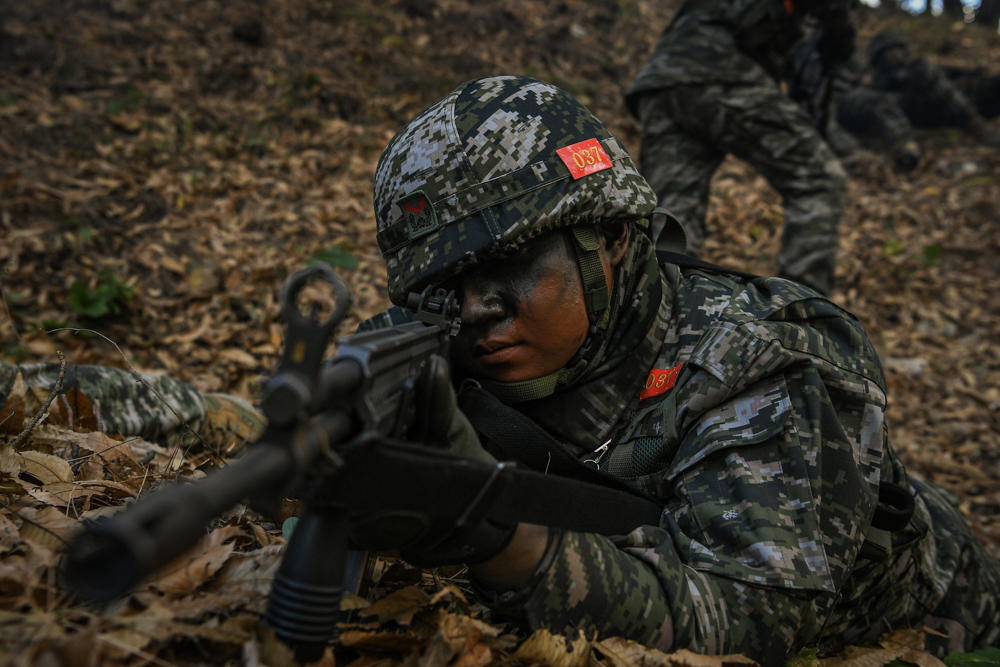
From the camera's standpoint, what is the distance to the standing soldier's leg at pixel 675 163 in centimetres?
569

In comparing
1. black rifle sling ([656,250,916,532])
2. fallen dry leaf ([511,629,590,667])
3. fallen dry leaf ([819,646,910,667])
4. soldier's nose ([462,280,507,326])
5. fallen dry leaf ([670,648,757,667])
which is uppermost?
soldier's nose ([462,280,507,326])

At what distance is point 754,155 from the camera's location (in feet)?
18.5

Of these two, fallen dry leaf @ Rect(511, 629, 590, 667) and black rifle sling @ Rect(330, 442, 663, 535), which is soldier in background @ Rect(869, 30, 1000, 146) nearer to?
black rifle sling @ Rect(330, 442, 663, 535)

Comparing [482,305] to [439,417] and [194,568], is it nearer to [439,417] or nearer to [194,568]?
[439,417]

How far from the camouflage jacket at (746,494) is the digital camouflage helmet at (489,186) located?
547 millimetres

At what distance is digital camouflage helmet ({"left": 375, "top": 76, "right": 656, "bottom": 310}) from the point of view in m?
2.29

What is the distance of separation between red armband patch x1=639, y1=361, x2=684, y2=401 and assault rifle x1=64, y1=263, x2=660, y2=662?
0.71 metres

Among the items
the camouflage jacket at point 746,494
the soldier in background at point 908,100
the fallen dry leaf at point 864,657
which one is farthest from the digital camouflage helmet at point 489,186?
the soldier in background at point 908,100

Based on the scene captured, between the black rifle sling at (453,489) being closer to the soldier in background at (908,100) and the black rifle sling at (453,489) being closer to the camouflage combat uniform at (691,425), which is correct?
the camouflage combat uniform at (691,425)

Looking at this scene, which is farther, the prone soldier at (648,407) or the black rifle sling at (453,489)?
the prone soldier at (648,407)

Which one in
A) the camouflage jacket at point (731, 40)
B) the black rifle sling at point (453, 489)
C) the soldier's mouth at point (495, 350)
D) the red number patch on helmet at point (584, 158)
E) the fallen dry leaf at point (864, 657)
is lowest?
the fallen dry leaf at point (864, 657)

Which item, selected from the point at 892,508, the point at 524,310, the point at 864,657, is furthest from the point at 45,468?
the point at 864,657

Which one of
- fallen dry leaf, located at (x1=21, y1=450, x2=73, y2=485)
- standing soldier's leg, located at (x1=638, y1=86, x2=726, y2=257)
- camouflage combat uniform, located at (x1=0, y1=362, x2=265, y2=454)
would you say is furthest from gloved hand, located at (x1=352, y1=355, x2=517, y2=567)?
standing soldier's leg, located at (x1=638, y1=86, x2=726, y2=257)

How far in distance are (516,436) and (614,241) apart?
86 centimetres
